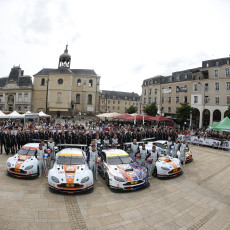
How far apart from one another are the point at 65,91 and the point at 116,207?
52.7 m

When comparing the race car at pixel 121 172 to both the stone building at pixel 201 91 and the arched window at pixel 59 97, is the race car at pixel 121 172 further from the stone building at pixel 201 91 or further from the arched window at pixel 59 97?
the arched window at pixel 59 97

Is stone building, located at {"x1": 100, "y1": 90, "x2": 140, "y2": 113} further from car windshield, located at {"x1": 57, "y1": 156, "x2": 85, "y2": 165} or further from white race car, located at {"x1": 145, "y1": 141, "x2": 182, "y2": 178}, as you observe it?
car windshield, located at {"x1": 57, "y1": 156, "x2": 85, "y2": 165}

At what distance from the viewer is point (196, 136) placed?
18.5 m

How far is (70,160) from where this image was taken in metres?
7.50

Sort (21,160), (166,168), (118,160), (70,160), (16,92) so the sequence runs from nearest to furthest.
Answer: (70,160)
(21,160)
(118,160)
(166,168)
(16,92)

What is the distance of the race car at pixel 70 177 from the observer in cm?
609

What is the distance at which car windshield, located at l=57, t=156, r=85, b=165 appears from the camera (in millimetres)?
7325

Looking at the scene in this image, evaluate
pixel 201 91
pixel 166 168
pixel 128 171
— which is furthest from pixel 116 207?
pixel 201 91

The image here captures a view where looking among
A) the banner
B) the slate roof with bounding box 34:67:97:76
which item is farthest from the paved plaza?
the slate roof with bounding box 34:67:97:76

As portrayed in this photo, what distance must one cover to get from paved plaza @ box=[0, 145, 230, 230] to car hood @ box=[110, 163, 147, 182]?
64 cm

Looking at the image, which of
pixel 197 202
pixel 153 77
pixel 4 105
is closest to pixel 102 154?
pixel 197 202

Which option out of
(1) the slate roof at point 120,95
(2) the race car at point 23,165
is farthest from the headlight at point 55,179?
(1) the slate roof at point 120,95

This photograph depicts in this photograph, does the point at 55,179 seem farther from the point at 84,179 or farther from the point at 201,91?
the point at 201,91

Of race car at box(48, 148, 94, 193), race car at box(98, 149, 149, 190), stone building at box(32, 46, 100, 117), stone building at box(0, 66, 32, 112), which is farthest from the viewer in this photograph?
stone building at box(0, 66, 32, 112)
